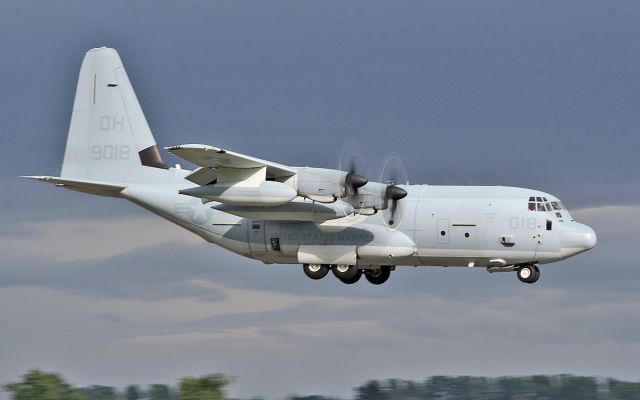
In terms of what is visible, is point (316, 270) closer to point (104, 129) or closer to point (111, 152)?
point (111, 152)

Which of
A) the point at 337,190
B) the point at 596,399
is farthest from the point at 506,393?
the point at 337,190

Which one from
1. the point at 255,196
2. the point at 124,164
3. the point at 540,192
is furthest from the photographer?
the point at 124,164

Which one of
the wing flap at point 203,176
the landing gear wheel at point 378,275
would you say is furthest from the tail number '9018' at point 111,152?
the landing gear wheel at point 378,275

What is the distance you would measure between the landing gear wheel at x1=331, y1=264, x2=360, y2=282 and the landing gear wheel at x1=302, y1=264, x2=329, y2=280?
343 mm

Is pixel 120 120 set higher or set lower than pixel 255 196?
higher

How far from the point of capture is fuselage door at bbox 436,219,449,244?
36.9 metres

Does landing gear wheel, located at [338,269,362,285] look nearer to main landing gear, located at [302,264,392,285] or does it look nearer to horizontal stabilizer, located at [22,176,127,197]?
main landing gear, located at [302,264,392,285]

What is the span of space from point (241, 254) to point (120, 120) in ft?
21.3

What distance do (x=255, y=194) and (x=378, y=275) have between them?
6970 mm

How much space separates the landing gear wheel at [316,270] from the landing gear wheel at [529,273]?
618 centimetres

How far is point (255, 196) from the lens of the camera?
113 ft

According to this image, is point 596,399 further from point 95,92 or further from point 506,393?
point 95,92

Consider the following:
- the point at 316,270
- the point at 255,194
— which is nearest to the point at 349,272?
the point at 316,270

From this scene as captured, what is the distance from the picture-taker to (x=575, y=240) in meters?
36.5
